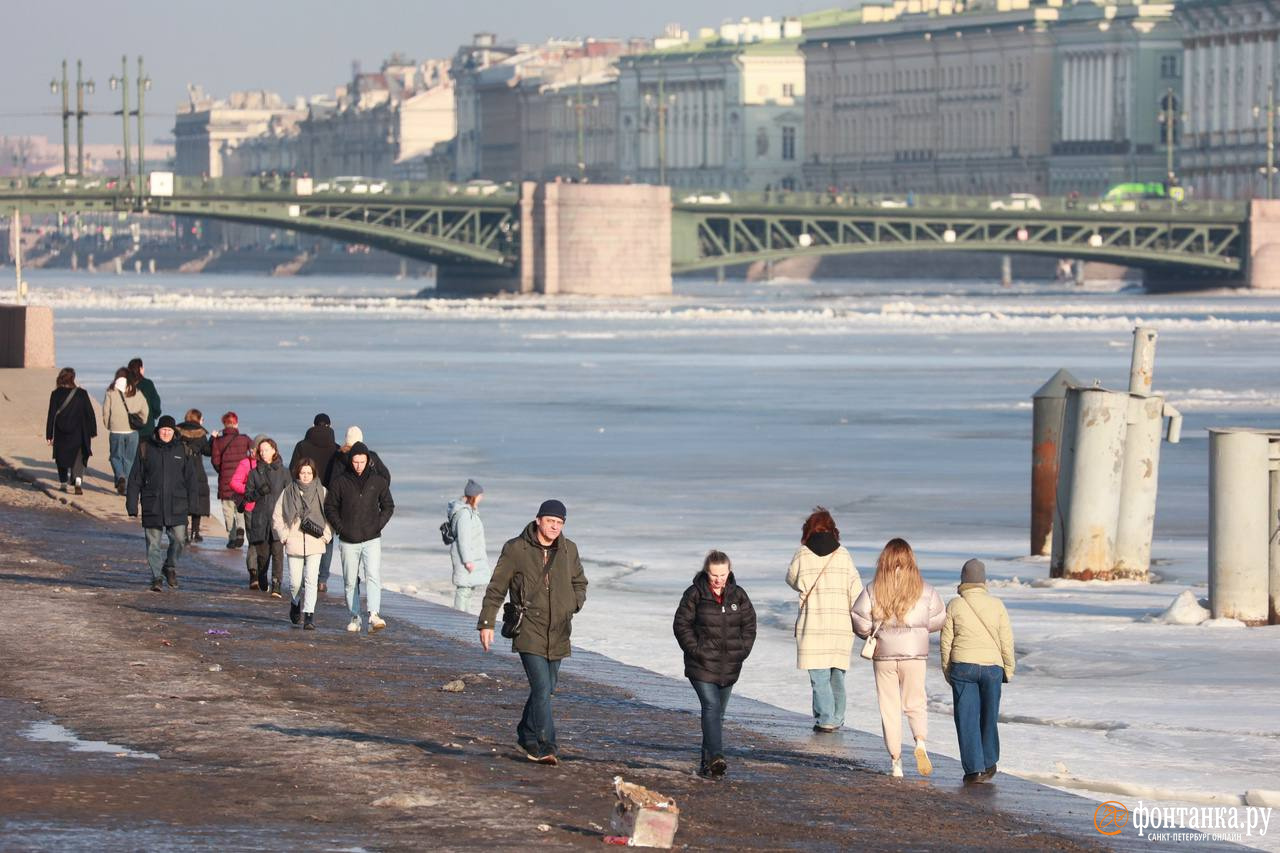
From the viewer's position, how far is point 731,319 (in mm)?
86000

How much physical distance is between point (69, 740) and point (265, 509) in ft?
20.9

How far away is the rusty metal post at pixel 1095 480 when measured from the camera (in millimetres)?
20922

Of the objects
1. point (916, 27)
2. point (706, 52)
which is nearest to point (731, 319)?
point (916, 27)

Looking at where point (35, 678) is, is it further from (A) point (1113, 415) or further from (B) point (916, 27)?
(B) point (916, 27)

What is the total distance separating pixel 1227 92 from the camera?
150750 millimetres

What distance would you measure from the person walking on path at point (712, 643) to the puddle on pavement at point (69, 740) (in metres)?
2.07

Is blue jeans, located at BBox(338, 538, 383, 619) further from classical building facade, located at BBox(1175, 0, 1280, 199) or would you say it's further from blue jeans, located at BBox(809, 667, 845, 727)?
classical building facade, located at BBox(1175, 0, 1280, 199)

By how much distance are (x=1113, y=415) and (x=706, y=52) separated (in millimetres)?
170462

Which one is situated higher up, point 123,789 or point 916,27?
point 916,27

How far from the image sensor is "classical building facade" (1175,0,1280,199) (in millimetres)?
146875

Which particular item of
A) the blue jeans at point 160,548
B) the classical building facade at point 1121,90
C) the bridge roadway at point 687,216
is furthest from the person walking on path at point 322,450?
the classical building facade at point 1121,90

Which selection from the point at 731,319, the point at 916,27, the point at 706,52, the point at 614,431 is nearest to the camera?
the point at 614,431

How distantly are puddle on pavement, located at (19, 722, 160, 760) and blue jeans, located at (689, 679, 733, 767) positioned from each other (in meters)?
2.07

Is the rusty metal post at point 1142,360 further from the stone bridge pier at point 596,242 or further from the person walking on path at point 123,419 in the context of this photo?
the stone bridge pier at point 596,242
